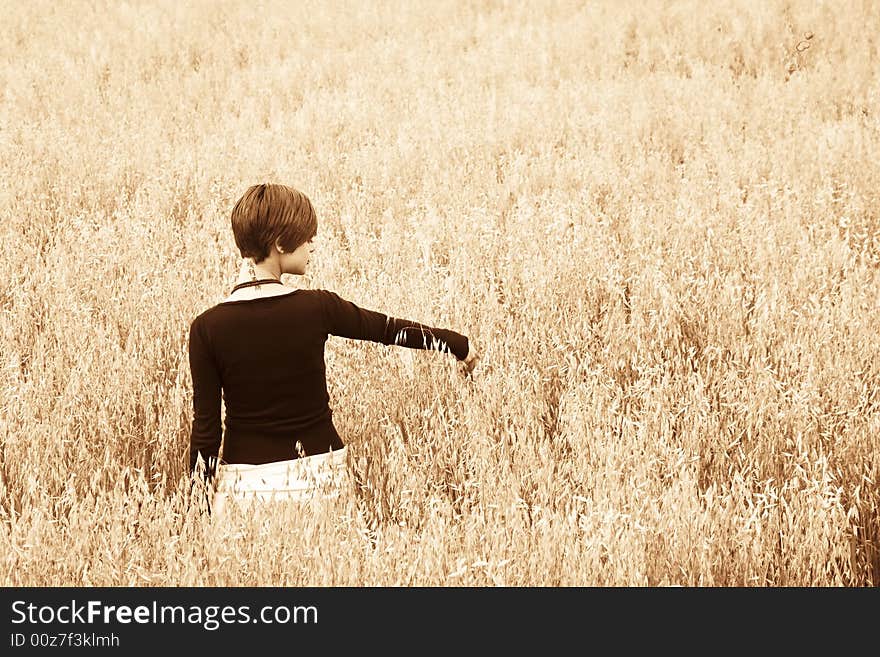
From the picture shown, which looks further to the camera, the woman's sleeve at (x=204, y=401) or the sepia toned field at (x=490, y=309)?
the woman's sleeve at (x=204, y=401)

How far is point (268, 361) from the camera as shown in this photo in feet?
7.93

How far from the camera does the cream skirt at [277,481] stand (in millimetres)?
2389

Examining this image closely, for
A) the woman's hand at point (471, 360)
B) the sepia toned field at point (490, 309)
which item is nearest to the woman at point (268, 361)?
the sepia toned field at point (490, 309)

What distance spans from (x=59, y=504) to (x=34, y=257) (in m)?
2.41

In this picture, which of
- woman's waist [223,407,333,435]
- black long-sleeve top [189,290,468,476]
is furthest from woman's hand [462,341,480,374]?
woman's waist [223,407,333,435]

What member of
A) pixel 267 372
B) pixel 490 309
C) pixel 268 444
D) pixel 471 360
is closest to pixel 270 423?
pixel 268 444

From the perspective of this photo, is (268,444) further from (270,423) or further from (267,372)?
(267,372)

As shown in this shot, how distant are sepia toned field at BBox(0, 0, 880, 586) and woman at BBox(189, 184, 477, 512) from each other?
17cm

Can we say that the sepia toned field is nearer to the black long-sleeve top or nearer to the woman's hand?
the woman's hand

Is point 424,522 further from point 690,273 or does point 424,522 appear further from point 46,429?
point 690,273

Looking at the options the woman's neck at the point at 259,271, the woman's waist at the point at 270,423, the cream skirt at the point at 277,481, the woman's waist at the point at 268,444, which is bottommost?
the cream skirt at the point at 277,481

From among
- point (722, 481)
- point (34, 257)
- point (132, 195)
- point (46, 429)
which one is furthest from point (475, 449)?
point (132, 195)

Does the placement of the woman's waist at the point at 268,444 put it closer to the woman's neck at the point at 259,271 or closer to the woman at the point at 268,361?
the woman at the point at 268,361

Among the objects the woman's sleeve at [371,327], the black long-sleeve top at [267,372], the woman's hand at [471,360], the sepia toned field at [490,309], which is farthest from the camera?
the woman's hand at [471,360]
